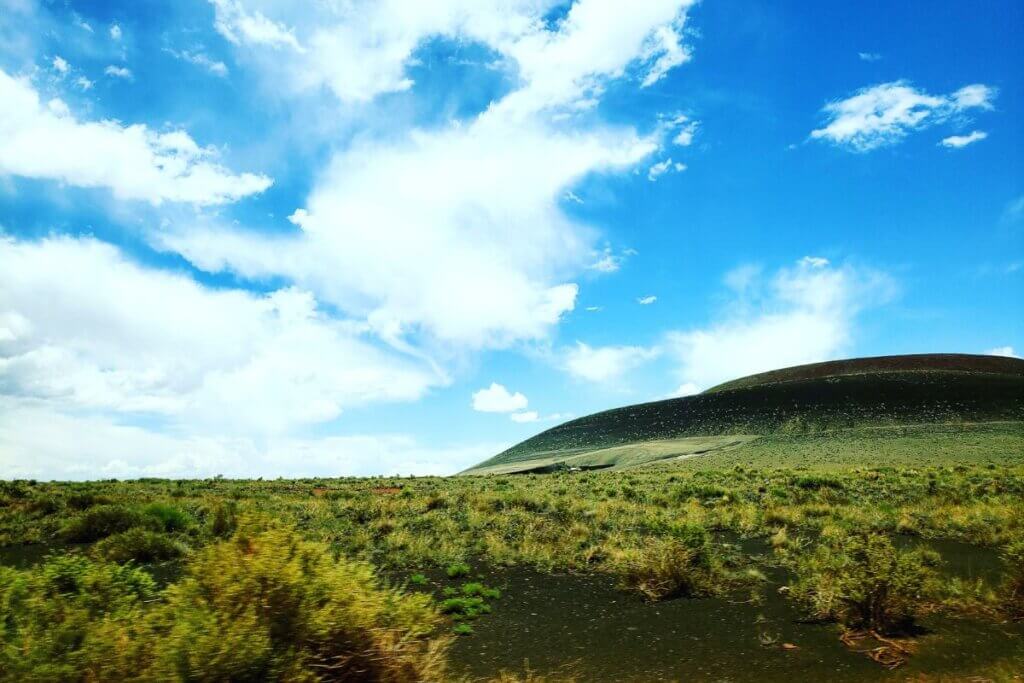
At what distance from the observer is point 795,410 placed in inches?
3494

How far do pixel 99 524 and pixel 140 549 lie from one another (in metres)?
4.34

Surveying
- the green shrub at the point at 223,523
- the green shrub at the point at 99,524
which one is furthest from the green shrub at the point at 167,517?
the green shrub at the point at 223,523

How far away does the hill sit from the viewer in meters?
74.6

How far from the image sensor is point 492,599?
477 inches

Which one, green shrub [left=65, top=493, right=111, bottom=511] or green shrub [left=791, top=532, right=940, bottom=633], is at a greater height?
green shrub [left=65, top=493, right=111, bottom=511]

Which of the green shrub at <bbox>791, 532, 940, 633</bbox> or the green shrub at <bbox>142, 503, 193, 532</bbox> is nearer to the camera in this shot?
the green shrub at <bbox>791, 532, 940, 633</bbox>

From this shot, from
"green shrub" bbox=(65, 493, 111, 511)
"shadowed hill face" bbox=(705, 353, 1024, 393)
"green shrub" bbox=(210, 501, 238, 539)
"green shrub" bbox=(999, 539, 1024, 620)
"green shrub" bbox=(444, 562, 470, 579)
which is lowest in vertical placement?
"green shrub" bbox=(999, 539, 1024, 620)

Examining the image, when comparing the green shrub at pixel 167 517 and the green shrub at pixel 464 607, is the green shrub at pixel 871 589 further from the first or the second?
the green shrub at pixel 167 517

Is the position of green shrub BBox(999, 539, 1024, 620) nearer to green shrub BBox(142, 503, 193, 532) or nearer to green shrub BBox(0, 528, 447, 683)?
green shrub BBox(0, 528, 447, 683)

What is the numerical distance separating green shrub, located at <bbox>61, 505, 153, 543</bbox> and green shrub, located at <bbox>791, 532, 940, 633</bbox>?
1781 centimetres

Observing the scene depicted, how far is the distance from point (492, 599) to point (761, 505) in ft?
51.6

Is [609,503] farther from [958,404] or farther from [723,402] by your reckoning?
[723,402]

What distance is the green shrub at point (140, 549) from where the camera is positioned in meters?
14.5

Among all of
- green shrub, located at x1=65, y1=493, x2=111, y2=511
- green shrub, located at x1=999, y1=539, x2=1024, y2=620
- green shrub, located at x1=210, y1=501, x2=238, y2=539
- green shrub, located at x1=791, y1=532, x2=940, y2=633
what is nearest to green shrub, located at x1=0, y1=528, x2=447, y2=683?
→ green shrub, located at x1=791, y1=532, x2=940, y2=633
